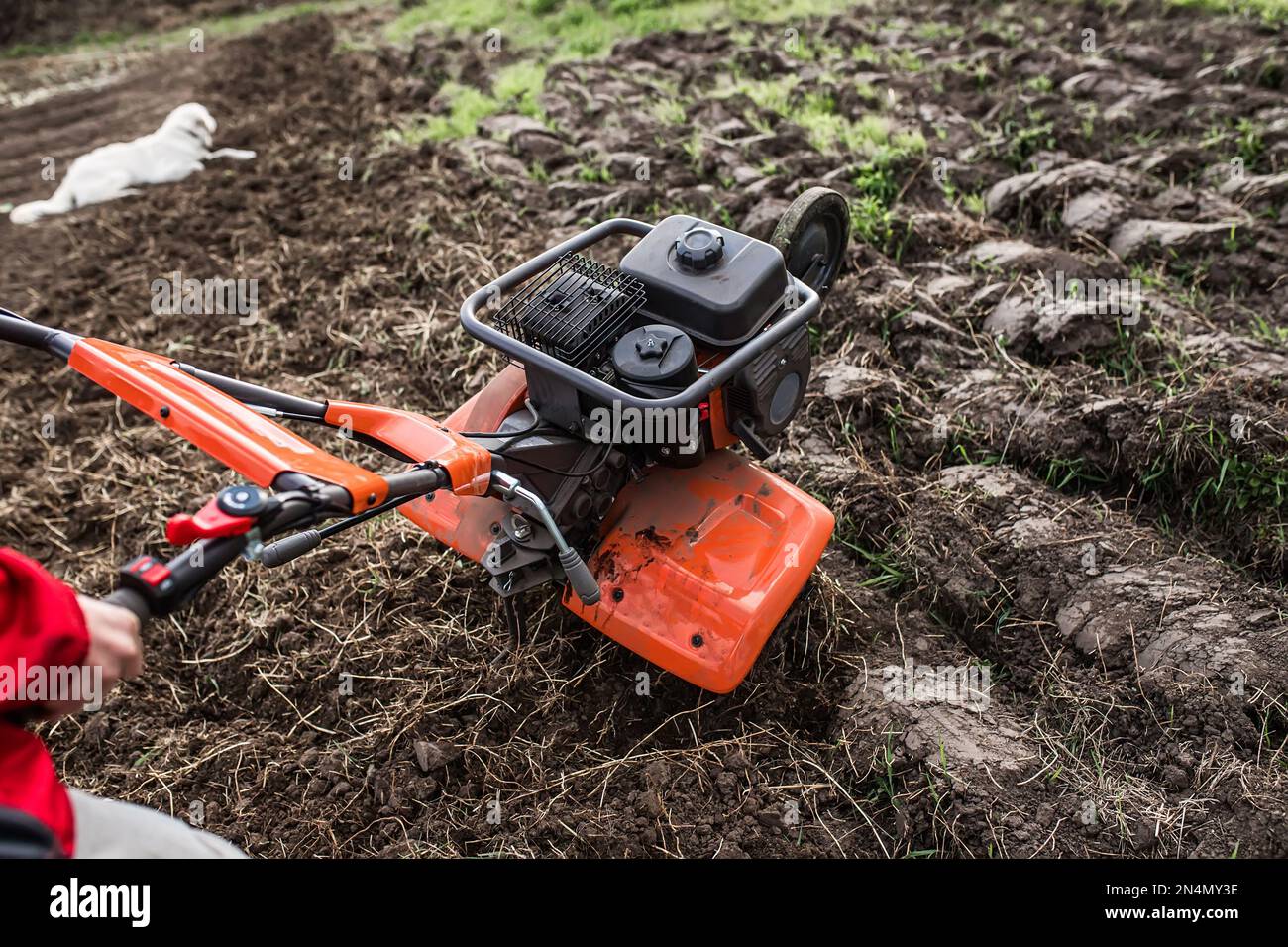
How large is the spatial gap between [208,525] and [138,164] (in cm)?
580

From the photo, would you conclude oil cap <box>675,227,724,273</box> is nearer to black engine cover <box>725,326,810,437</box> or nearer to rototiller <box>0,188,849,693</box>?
rototiller <box>0,188,849,693</box>

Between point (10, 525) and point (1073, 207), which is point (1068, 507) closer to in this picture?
point (1073, 207)

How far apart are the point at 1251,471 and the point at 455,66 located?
249 inches

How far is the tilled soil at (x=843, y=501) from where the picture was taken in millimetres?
3102

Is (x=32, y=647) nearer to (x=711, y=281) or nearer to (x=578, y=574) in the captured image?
(x=578, y=574)

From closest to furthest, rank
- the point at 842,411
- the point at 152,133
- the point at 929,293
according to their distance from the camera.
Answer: the point at 842,411
the point at 929,293
the point at 152,133

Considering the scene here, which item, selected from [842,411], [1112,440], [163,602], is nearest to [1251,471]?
[1112,440]

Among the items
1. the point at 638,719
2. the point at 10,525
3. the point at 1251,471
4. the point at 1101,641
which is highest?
the point at 1251,471

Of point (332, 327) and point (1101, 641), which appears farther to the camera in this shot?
point (332, 327)

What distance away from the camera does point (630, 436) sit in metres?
2.99

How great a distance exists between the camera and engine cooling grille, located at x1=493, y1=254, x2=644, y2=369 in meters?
3.01

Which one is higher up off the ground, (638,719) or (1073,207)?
(1073,207)

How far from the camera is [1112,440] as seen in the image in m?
3.83

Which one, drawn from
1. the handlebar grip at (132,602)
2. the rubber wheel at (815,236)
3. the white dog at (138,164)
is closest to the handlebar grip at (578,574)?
the handlebar grip at (132,602)
